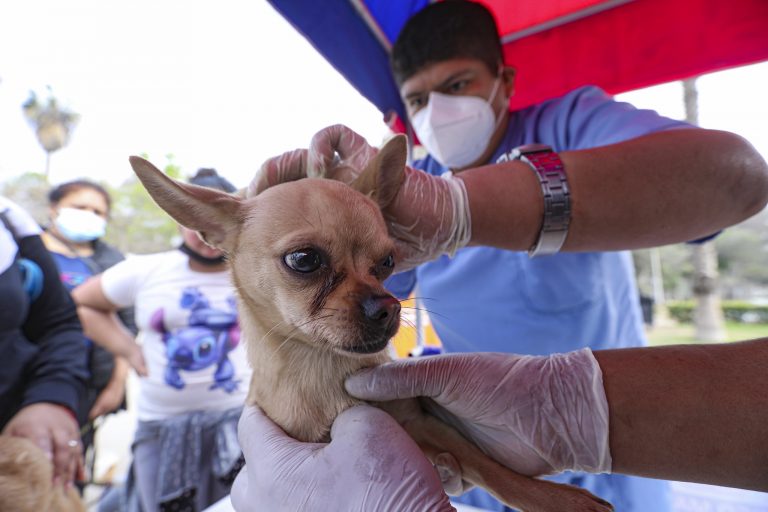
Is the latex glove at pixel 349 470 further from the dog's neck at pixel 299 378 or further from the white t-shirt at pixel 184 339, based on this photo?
the white t-shirt at pixel 184 339

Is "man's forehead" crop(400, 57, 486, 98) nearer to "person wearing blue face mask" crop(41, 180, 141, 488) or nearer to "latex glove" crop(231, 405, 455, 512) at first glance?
"latex glove" crop(231, 405, 455, 512)

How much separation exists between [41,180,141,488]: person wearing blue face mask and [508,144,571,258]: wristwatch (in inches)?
124

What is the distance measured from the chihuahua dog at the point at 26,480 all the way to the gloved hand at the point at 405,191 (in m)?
1.15

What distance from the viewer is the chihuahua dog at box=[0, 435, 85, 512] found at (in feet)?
3.78

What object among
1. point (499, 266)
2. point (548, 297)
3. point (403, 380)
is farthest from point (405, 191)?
point (548, 297)

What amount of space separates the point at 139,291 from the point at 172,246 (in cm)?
44

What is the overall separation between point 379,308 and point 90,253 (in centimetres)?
318

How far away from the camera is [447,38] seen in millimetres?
1929

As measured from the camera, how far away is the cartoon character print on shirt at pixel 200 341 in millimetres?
2330

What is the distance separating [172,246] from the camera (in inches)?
112

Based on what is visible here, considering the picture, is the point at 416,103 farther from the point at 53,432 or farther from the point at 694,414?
the point at 53,432

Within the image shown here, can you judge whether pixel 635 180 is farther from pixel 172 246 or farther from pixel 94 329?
pixel 94 329

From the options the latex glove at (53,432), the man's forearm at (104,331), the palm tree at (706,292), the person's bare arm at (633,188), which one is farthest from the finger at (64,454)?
the palm tree at (706,292)

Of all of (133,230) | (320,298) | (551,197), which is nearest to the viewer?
(320,298)
